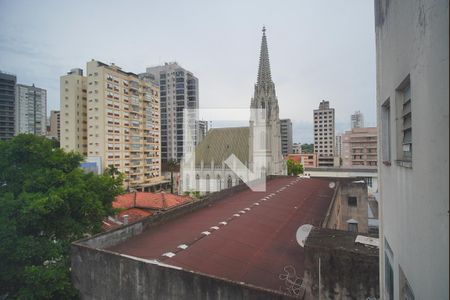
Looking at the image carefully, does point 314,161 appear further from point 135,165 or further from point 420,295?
point 420,295

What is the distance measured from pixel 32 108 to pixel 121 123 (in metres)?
54.1

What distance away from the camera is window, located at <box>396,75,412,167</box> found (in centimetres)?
345

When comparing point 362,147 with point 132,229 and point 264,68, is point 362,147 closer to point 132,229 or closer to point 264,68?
point 264,68

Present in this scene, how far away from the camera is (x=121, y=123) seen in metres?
43.2

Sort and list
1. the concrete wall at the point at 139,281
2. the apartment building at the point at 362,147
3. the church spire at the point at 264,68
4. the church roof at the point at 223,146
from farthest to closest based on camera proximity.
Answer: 1. the apartment building at the point at 362,147
2. the church roof at the point at 223,146
3. the church spire at the point at 264,68
4. the concrete wall at the point at 139,281

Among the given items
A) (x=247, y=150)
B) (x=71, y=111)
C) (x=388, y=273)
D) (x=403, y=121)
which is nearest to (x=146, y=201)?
(x=247, y=150)

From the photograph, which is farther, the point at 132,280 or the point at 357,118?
the point at 357,118

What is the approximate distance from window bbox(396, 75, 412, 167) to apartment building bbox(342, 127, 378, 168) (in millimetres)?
66578

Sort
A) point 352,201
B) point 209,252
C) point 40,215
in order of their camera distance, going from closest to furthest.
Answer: point 209,252, point 40,215, point 352,201

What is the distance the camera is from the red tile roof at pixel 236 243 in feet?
25.4

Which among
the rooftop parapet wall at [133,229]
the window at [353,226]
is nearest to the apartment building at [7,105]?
the rooftop parapet wall at [133,229]

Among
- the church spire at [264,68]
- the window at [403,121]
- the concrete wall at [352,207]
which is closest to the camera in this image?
the window at [403,121]

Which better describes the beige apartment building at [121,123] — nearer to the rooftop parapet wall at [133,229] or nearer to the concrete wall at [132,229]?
the rooftop parapet wall at [133,229]

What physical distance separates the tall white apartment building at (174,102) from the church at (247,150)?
23417 mm
